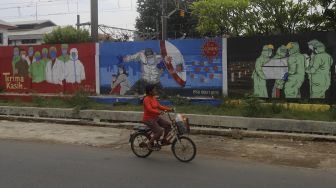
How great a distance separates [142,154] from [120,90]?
318 inches

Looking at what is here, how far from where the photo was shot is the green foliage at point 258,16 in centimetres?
2503

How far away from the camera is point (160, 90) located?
16516 millimetres

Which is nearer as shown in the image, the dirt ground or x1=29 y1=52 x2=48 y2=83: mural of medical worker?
the dirt ground

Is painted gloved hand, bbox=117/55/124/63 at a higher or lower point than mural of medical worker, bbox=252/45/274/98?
higher

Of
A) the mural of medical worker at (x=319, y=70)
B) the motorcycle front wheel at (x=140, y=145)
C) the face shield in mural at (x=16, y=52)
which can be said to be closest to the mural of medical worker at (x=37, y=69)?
the face shield in mural at (x=16, y=52)

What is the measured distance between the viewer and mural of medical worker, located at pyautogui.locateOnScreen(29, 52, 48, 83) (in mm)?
19375

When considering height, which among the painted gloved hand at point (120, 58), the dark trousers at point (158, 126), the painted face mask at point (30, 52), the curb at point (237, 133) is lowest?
the curb at point (237, 133)

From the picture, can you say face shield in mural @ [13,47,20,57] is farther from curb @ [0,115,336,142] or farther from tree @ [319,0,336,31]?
tree @ [319,0,336,31]

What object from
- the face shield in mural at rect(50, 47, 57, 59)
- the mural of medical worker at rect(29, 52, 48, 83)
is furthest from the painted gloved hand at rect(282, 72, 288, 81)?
the mural of medical worker at rect(29, 52, 48, 83)

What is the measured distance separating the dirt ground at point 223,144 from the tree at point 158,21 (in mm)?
45263

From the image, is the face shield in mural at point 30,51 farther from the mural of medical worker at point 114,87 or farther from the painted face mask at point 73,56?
the mural of medical worker at point 114,87

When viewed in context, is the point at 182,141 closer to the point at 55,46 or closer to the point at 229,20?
the point at 55,46

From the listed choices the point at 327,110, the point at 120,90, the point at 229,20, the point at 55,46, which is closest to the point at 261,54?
the point at 327,110

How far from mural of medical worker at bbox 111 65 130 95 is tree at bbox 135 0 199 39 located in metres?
40.8
